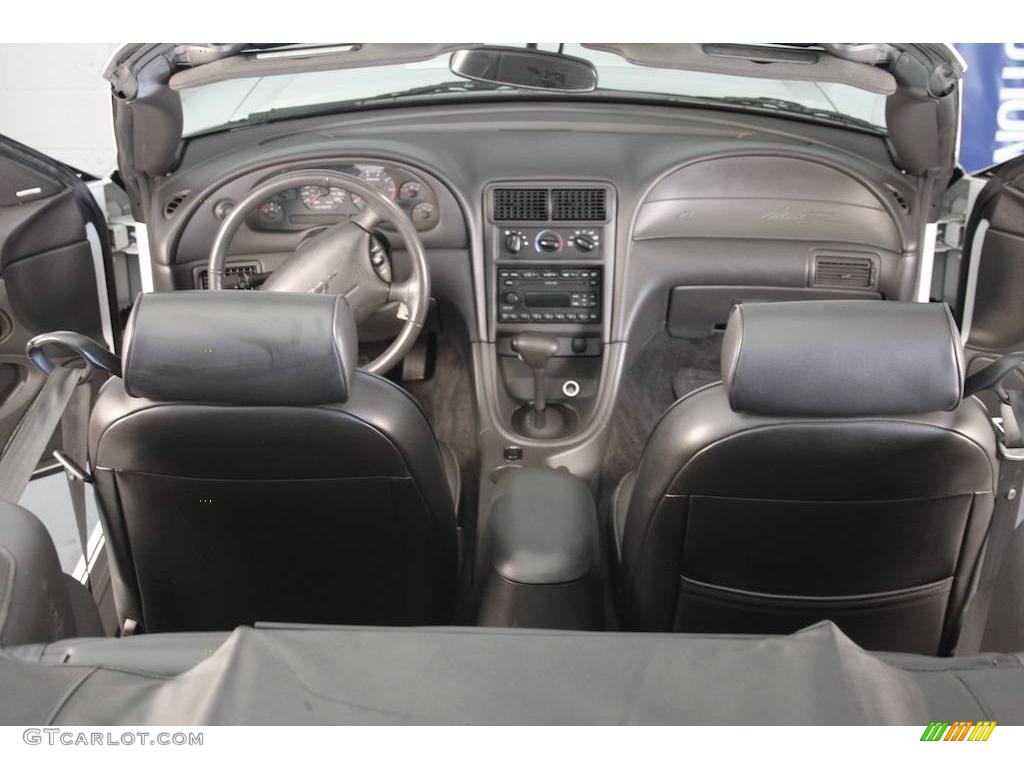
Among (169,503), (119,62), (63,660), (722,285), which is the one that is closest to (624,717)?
(63,660)

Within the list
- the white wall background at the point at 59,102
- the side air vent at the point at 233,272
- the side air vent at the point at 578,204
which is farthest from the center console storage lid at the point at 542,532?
the white wall background at the point at 59,102

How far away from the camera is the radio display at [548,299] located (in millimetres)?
2598

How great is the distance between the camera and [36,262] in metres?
2.28

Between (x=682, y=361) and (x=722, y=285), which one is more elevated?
(x=722, y=285)

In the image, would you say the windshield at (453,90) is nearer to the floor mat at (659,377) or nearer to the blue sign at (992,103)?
the floor mat at (659,377)

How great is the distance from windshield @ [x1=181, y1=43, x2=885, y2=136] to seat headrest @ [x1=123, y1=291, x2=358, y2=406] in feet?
4.91

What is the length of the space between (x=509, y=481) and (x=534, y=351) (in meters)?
0.78

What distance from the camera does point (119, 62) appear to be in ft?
5.99

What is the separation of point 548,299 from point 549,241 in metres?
0.18

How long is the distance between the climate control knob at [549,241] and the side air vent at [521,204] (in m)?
0.05

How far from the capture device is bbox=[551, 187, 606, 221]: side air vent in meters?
2.49

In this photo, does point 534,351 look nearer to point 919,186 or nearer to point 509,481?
point 509,481

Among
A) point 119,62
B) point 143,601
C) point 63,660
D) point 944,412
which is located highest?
point 119,62

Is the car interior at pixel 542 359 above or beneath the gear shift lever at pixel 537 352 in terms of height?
above
